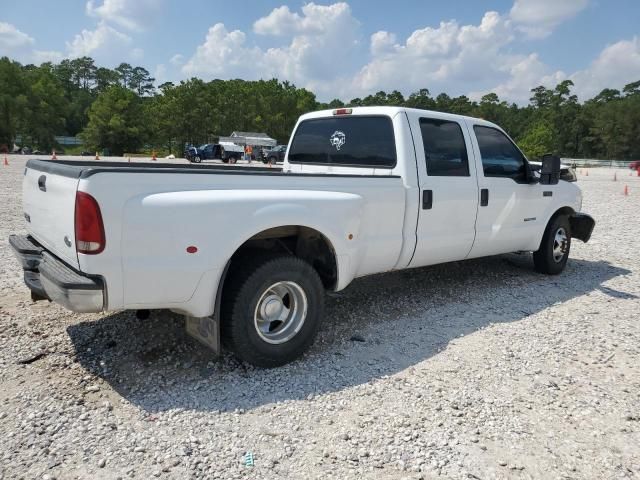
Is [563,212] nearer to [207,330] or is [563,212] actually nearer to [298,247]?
[298,247]

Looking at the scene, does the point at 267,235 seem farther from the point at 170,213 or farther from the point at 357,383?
the point at 357,383

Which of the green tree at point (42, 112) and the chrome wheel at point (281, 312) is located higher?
the green tree at point (42, 112)

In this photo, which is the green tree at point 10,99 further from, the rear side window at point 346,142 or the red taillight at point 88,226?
A: the red taillight at point 88,226

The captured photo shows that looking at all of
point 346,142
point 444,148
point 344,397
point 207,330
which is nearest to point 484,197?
point 444,148

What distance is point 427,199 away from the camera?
14.6ft

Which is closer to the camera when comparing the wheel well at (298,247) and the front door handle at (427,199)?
the wheel well at (298,247)

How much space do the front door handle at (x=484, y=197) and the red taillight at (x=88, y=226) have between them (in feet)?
12.5

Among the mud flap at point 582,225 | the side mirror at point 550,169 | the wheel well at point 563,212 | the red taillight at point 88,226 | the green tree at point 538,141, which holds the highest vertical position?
the green tree at point 538,141

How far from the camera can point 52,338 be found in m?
3.89

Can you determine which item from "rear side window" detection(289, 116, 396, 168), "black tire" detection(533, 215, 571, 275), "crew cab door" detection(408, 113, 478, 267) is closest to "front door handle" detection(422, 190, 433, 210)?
"crew cab door" detection(408, 113, 478, 267)

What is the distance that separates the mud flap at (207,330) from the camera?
3.24m

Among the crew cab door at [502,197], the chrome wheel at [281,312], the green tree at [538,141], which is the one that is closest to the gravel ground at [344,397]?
the chrome wheel at [281,312]

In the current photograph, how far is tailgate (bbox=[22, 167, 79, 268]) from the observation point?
2859 millimetres

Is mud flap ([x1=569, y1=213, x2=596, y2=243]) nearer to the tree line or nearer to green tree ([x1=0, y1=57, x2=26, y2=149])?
the tree line
